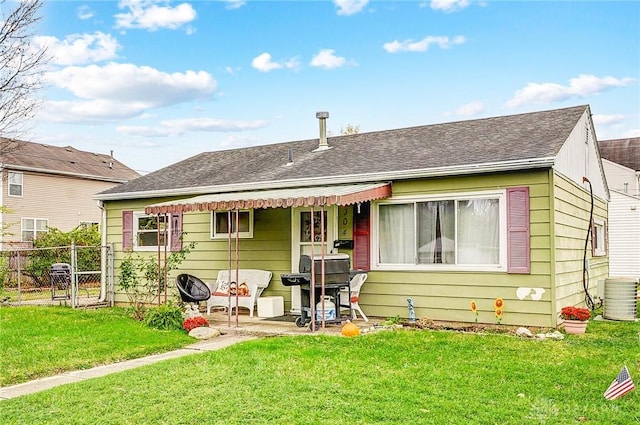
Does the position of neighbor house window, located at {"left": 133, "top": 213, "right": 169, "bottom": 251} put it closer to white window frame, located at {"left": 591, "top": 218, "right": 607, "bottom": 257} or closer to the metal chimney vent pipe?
the metal chimney vent pipe

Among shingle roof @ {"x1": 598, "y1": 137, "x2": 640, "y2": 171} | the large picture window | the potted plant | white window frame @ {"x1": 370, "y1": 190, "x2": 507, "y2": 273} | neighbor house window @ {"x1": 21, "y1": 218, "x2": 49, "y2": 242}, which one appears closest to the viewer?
the potted plant

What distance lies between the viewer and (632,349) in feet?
24.7

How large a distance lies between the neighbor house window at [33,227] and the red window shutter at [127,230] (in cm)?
1074

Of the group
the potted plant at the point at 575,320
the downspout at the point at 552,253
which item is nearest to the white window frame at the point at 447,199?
the downspout at the point at 552,253

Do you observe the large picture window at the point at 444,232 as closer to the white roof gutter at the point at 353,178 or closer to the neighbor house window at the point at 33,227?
the white roof gutter at the point at 353,178

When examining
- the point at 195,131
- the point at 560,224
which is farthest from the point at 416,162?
the point at 195,131

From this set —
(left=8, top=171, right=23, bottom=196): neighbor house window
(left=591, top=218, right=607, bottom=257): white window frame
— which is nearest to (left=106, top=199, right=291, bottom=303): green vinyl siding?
(left=591, top=218, right=607, bottom=257): white window frame

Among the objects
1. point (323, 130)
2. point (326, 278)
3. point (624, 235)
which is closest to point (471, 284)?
point (326, 278)

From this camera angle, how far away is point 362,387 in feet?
18.2

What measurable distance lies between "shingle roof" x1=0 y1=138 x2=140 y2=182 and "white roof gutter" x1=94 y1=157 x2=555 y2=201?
36.6 feet

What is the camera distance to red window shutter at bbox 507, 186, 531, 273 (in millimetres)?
8867

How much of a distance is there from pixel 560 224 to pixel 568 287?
1.29 meters

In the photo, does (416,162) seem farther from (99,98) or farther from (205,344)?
(99,98)

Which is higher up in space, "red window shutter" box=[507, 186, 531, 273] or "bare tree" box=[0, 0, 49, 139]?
"bare tree" box=[0, 0, 49, 139]
